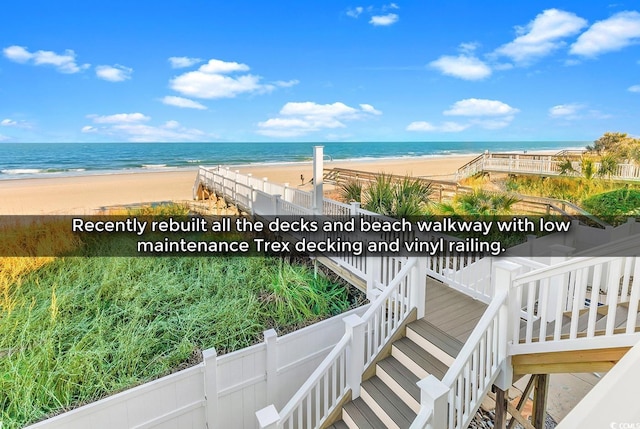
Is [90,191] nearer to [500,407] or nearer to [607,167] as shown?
[500,407]

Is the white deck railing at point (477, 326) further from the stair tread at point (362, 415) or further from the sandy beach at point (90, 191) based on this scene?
the sandy beach at point (90, 191)

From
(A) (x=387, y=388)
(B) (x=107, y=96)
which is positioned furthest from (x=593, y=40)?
(B) (x=107, y=96)

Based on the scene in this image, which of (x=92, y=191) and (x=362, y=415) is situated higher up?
(x=92, y=191)

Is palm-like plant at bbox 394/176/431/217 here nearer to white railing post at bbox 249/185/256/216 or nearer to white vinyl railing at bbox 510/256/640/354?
white vinyl railing at bbox 510/256/640/354

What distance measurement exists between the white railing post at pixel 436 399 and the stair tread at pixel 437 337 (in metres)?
0.97

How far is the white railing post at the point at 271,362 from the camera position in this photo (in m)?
3.75

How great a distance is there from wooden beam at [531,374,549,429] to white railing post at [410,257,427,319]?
1.52m

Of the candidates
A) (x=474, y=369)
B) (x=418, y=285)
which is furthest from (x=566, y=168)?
(x=474, y=369)

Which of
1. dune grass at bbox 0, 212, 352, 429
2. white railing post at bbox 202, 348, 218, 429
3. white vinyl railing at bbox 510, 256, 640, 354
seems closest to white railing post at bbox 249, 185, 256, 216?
dune grass at bbox 0, 212, 352, 429

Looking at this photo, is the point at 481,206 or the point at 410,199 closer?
the point at 410,199

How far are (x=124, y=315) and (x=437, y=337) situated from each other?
402 centimetres

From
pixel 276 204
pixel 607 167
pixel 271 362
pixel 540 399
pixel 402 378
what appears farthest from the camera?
pixel 607 167

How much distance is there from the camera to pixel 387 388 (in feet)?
11.8

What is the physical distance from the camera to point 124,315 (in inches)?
181
